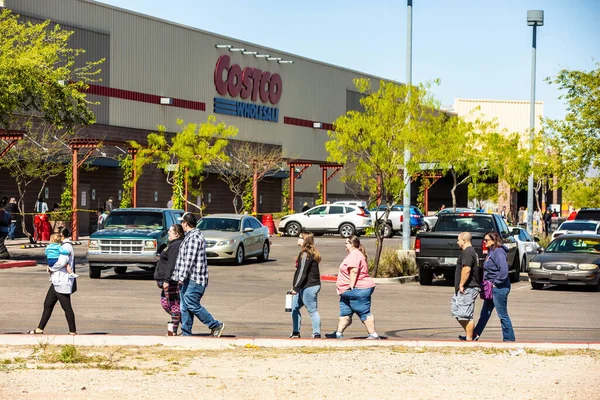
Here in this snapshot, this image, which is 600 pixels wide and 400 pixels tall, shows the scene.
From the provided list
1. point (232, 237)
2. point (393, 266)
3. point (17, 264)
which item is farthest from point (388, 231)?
point (17, 264)

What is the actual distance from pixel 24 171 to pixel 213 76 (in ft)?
65.4

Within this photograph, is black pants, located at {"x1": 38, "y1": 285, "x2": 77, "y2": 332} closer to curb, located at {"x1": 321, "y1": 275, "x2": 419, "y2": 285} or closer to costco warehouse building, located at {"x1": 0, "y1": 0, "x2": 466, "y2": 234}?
curb, located at {"x1": 321, "y1": 275, "x2": 419, "y2": 285}

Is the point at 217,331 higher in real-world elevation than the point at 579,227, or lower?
lower

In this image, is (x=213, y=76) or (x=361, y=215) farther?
(x=213, y=76)

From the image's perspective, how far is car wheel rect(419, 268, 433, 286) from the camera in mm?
27453

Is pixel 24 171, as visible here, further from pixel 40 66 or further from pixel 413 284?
pixel 413 284

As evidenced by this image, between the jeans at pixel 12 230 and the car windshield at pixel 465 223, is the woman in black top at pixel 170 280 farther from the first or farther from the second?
the jeans at pixel 12 230

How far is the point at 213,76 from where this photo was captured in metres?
63.7

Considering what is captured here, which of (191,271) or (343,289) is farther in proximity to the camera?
(343,289)

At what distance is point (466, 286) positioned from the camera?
15406 mm

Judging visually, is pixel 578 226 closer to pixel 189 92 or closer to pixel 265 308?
pixel 265 308

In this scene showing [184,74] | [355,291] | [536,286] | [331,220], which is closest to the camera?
[355,291]

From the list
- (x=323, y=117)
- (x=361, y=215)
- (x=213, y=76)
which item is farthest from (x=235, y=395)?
(x=323, y=117)

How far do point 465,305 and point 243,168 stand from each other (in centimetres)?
4728
